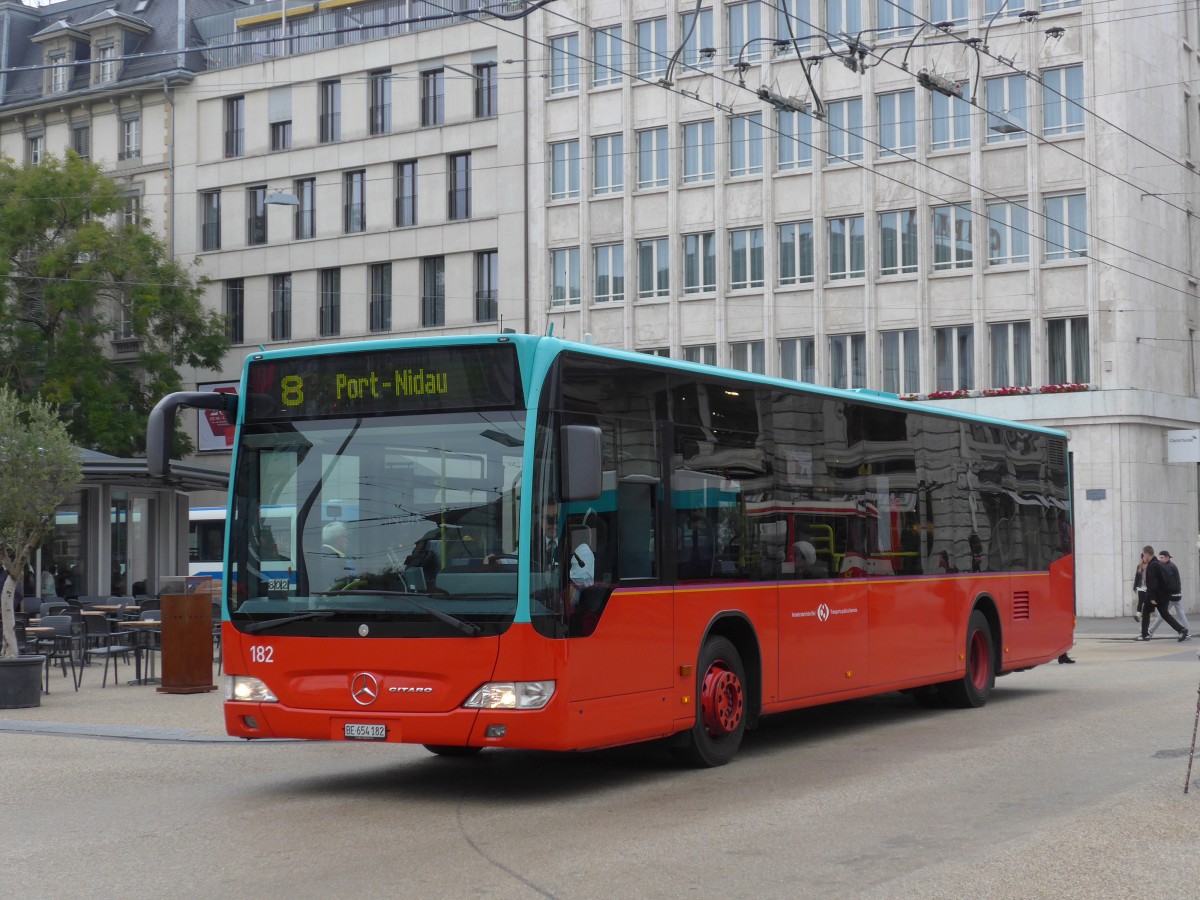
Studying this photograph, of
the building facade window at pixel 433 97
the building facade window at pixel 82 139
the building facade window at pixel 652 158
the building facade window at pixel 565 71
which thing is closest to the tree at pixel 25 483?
the building facade window at pixel 652 158

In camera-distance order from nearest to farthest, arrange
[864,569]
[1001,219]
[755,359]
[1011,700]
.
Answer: [864,569] < [1011,700] < [1001,219] < [755,359]

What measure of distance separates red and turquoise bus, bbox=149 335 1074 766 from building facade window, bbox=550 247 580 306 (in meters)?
35.5

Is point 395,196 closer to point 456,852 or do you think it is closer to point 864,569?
point 864,569

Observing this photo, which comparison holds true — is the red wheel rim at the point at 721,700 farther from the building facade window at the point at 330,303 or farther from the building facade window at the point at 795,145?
the building facade window at the point at 330,303

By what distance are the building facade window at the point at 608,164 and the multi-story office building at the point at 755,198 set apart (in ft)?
0.30

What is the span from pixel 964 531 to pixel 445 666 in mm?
7815

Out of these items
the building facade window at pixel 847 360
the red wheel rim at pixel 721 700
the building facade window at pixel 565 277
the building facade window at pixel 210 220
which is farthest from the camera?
the building facade window at pixel 210 220

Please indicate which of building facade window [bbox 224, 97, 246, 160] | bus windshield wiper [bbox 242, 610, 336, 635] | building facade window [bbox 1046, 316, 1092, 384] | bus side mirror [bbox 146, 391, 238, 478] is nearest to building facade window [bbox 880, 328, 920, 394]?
building facade window [bbox 1046, 316, 1092, 384]

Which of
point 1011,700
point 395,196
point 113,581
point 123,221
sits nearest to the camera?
point 1011,700

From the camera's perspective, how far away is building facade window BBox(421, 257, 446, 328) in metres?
51.1

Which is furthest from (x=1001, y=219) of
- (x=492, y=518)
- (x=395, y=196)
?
(x=492, y=518)

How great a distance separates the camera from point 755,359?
45938mm

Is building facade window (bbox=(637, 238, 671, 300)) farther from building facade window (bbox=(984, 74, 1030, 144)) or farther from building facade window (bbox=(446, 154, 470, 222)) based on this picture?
building facade window (bbox=(984, 74, 1030, 144))

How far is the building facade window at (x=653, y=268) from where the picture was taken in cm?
4716
